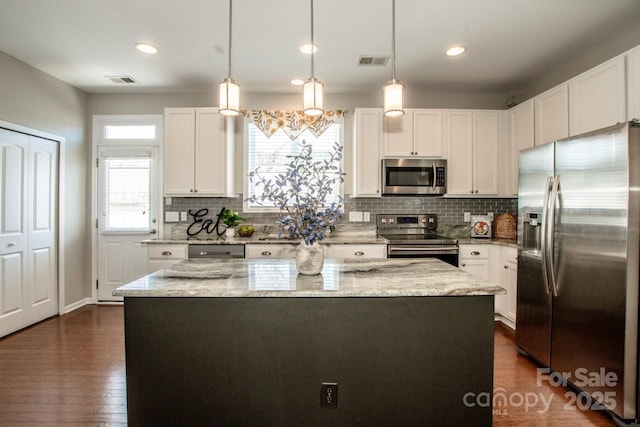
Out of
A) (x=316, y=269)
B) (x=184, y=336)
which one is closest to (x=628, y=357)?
(x=316, y=269)

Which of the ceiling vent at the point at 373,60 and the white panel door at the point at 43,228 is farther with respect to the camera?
the white panel door at the point at 43,228

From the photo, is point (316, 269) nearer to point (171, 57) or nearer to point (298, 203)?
point (298, 203)

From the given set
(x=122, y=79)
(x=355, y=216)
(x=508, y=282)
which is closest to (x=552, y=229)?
(x=508, y=282)

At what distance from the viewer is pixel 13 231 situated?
11.2ft

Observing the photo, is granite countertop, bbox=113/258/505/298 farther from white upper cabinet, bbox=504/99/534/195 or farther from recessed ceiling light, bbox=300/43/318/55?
white upper cabinet, bbox=504/99/534/195

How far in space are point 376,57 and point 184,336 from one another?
2.89 meters

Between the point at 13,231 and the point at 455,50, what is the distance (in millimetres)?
4549

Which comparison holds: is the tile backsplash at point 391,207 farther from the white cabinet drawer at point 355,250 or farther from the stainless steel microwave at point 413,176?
the white cabinet drawer at point 355,250

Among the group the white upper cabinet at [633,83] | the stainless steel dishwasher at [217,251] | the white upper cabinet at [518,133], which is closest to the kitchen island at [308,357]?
the white upper cabinet at [633,83]

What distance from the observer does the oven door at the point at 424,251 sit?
11.7 ft

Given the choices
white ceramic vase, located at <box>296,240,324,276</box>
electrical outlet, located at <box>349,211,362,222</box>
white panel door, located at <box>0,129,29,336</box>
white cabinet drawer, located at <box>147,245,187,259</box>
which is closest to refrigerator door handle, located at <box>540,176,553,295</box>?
white ceramic vase, located at <box>296,240,324,276</box>

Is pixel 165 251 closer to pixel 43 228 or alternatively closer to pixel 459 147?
pixel 43 228

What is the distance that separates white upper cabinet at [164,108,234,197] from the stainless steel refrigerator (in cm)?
303

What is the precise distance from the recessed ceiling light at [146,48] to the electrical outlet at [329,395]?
3.10 m
